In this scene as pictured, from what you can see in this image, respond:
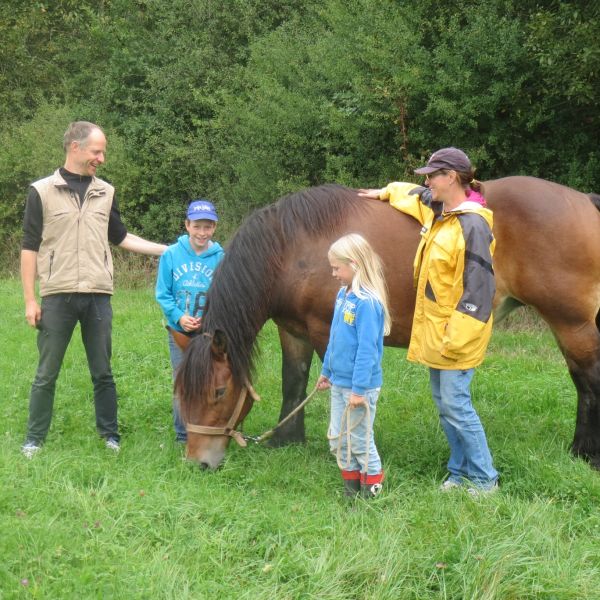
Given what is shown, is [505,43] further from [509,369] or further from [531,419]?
[531,419]

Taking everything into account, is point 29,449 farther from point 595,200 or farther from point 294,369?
point 595,200

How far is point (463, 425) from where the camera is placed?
4312 mm

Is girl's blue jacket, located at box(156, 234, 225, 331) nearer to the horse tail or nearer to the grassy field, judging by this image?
Result: the grassy field

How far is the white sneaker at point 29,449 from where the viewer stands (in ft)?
15.4

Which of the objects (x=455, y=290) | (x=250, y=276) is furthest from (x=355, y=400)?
(x=250, y=276)

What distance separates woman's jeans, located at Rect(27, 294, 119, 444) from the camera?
189 inches

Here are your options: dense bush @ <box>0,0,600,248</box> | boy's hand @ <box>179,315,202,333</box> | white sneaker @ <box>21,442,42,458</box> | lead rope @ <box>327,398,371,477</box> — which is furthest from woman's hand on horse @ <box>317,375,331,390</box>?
dense bush @ <box>0,0,600,248</box>

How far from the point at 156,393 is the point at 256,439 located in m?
1.87

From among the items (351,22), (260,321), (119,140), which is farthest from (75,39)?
(260,321)

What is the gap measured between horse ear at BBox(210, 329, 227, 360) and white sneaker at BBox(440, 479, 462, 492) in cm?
159

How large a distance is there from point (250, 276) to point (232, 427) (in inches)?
39.3

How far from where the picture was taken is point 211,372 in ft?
15.3

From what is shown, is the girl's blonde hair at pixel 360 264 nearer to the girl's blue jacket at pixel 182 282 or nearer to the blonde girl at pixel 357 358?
the blonde girl at pixel 357 358

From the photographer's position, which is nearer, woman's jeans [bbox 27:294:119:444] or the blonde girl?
the blonde girl
